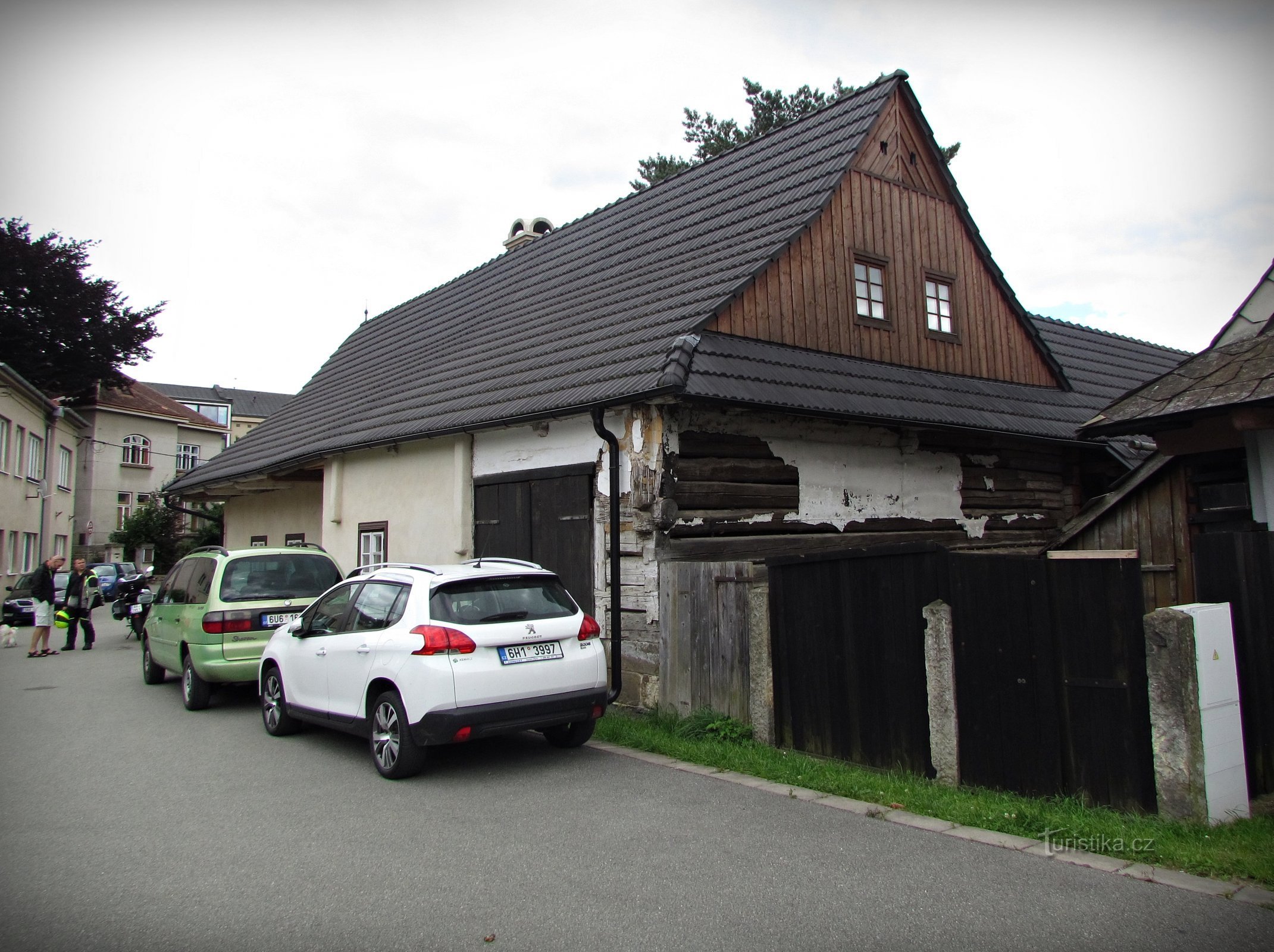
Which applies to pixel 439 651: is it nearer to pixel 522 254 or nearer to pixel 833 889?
pixel 833 889

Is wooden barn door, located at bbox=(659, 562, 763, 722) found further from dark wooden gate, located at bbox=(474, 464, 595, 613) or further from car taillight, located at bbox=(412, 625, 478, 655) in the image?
car taillight, located at bbox=(412, 625, 478, 655)

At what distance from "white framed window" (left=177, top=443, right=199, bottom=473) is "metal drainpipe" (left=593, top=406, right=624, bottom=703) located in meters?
52.6

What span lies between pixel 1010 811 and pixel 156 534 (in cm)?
4266

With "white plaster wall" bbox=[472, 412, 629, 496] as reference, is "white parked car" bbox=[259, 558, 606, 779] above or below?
below

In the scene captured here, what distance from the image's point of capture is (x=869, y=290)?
12508 mm

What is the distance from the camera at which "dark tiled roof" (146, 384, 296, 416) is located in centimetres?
7169

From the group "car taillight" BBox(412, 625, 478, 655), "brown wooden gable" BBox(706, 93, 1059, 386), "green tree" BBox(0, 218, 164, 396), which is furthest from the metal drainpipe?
"green tree" BBox(0, 218, 164, 396)

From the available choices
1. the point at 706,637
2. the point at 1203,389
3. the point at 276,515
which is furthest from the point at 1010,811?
the point at 276,515

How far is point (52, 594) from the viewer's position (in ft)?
55.7

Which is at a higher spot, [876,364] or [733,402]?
[876,364]

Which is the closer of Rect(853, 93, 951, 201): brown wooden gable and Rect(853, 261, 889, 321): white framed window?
Rect(853, 261, 889, 321): white framed window

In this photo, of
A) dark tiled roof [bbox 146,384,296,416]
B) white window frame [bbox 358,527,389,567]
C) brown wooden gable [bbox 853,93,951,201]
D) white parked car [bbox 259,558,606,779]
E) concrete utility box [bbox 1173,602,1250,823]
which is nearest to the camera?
concrete utility box [bbox 1173,602,1250,823]

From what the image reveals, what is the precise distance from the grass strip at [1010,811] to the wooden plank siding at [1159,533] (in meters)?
4.36

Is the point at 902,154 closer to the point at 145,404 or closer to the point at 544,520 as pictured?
the point at 544,520
